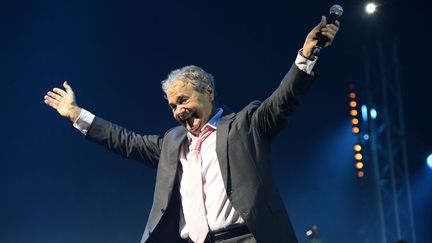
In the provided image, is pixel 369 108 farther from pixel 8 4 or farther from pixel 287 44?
pixel 8 4

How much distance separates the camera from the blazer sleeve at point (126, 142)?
258 cm

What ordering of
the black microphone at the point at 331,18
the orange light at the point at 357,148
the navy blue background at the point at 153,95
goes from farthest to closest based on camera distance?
the orange light at the point at 357,148 → the navy blue background at the point at 153,95 → the black microphone at the point at 331,18

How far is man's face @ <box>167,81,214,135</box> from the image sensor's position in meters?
2.38

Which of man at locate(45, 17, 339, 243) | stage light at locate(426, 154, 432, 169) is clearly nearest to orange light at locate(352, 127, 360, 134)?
stage light at locate(426, 154, 432, 169)

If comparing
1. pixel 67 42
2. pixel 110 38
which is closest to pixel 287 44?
pixel 110 38

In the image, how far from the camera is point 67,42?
5.81 m

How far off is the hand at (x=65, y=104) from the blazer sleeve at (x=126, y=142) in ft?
0.33

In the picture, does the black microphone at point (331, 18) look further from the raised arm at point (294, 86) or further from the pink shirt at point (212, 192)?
the pink shirt at point (212, 192)

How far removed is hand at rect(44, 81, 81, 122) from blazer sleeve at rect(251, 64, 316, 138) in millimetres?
868

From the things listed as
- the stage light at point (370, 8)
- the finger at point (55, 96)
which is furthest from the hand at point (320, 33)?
the stage light at point (370, 8)

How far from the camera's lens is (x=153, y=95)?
623cm

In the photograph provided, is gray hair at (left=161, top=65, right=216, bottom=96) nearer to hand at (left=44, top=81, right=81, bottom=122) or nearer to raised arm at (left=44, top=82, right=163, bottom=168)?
raised arm at (left=44, top=82, right=163, bottom=168)

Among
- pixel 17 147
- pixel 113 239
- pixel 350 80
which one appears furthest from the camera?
pixel 350 80

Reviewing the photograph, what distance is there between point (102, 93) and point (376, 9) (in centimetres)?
327
